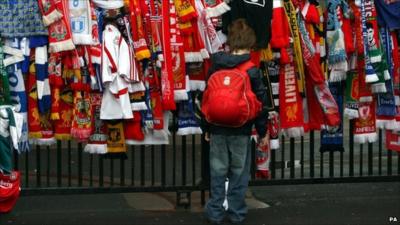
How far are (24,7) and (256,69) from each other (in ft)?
6.79

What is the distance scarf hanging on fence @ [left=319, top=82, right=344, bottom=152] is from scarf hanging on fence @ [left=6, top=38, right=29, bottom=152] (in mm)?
2852

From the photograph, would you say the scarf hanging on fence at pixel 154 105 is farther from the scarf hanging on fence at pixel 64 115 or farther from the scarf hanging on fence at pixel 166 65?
the scarf hanging on fence at pixel 64 115

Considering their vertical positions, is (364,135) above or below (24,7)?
below

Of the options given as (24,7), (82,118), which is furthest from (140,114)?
(24,7)

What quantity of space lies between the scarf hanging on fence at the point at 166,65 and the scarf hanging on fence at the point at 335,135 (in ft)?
5.33

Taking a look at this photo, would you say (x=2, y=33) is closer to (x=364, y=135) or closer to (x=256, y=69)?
(x=256, y=69)

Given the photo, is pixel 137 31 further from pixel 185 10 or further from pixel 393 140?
pixel 393 140

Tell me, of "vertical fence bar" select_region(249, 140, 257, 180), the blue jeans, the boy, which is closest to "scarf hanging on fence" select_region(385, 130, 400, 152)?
"vertical fence bar" select_region(249, 140, 257, 180)

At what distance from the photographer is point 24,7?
237 inches

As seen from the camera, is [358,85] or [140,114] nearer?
[140,114]

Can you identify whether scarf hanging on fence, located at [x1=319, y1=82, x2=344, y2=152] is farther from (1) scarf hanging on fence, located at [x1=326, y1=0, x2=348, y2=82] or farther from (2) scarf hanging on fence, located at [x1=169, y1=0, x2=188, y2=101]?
(2) scarf hanging on fence, located at [x1=169, y1=0, x2=188, y2=101]

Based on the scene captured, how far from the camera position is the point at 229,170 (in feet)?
20.7

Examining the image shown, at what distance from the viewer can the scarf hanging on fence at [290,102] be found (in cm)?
662

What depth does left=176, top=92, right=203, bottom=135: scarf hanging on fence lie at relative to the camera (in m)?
6.55
